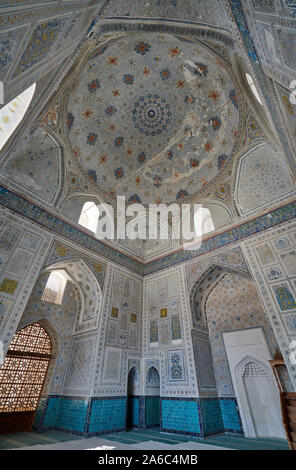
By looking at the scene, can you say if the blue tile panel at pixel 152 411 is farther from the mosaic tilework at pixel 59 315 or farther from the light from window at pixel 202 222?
the light from window at pixel 202 222

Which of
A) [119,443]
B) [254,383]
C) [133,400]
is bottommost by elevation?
[119,443]

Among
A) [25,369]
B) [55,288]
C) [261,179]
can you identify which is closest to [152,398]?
[25,369]

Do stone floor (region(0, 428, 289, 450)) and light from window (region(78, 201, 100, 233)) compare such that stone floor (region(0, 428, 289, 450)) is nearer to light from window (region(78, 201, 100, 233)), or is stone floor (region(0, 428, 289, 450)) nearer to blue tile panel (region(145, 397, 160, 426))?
blue tile panel (region(145, 397, 160, 426))

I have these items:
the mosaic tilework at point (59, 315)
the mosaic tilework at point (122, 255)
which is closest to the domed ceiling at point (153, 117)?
the mosaic tilework at point (122, 255)

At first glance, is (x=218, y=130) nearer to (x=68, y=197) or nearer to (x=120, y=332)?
(x=68, y=197)

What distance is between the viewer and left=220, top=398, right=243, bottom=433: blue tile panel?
7262mm

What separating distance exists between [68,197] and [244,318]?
7.58m

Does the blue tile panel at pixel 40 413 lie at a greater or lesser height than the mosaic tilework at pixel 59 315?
lesser

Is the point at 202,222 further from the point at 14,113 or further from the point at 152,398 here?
the point at 14,113

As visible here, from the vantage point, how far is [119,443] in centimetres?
512

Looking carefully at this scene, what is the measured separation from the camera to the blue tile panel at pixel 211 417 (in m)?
6.41

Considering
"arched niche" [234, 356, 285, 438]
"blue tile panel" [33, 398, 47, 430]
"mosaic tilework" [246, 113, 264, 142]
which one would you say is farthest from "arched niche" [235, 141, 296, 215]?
"blue tile panel" [33, 398, 47, 430]

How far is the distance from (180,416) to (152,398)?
1323 mm

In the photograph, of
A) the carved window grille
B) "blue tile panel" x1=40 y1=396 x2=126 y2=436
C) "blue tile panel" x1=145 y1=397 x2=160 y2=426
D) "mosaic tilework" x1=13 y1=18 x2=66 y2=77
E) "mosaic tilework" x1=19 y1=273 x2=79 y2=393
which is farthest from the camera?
"blue tile panel" x1=145 y1=397 x2=160 y2=426
